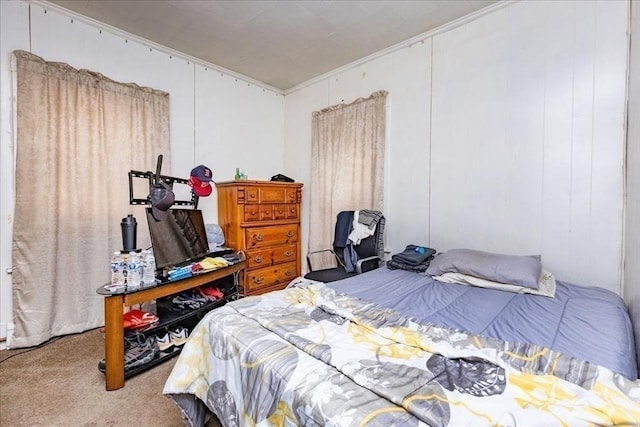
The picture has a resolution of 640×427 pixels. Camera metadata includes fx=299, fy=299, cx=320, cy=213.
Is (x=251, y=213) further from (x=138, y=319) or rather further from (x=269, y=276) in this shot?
(x=138, y=319)

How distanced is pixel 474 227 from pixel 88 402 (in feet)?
10.1

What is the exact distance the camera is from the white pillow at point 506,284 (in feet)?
6.20

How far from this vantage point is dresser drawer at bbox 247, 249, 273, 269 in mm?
3371

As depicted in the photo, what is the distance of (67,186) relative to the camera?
8.55ft

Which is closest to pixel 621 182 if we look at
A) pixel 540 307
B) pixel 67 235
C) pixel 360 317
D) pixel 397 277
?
pixel 540 307

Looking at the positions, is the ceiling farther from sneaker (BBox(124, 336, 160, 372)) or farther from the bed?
sneaker (BBox(124, 336, 160, 372))

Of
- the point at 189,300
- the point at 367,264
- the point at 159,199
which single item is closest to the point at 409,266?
the point at 367,264

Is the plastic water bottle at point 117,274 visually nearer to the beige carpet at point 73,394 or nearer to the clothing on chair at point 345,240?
the beige carpet at point 73,394

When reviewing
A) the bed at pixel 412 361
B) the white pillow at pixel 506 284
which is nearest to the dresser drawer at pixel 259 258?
the bed at pixel 412 361

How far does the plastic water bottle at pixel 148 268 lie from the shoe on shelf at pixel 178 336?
0.60m

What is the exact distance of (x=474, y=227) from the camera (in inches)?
105

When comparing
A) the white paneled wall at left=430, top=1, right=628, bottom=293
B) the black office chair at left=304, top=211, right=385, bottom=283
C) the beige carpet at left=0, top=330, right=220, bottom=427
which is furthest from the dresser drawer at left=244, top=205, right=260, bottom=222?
the white paneled wall at left=430, top=1, right=628, bottom=293

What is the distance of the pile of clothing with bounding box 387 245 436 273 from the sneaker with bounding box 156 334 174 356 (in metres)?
1.89

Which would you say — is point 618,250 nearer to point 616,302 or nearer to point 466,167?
point 616,302
